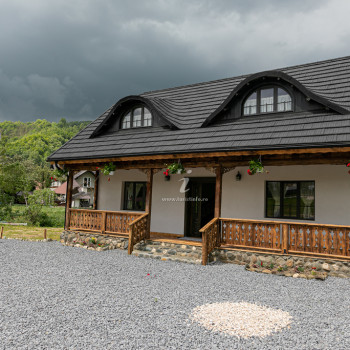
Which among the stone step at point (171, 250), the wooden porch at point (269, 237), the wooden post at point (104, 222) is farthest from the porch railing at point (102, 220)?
the stone step at point (171, 250)

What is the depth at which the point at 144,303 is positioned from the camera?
16.2 ft

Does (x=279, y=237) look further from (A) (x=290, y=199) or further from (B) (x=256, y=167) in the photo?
(B) (x=256, y=167)

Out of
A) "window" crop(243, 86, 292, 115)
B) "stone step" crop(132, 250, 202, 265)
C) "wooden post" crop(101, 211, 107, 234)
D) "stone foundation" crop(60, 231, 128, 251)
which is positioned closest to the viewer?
"stone step" crop(132, 250, 202, 265)

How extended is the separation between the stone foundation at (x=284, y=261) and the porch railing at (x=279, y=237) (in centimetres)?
14

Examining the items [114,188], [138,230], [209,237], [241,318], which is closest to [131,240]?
[138,230]

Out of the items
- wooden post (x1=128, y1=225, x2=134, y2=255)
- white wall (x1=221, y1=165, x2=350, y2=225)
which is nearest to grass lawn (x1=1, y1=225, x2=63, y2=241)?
wooden post (x1=128, y1=225, x2=134, y2=255)

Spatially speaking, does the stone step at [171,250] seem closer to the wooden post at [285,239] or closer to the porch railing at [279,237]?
the porch railing at [279,237]

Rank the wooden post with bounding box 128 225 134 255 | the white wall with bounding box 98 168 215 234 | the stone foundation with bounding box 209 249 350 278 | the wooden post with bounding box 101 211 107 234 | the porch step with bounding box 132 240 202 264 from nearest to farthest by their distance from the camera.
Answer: the stone foundation with bounding box 209 249 350 278 < the porch step with bounding box 132 240 202 264 < the wooden post with bounding box 128 225 134 255 < the wooden post with bounding box 101 211 107 234 < the white wall with bounding box 98 168 215 234

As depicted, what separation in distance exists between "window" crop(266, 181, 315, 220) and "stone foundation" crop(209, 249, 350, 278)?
1787mm

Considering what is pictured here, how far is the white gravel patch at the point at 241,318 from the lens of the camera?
3.89 meters

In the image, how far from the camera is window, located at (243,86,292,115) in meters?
9.31

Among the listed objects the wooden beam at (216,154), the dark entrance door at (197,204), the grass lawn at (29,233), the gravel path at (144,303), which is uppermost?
the wooden beam at (216,154)

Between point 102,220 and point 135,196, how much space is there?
6.77 ft

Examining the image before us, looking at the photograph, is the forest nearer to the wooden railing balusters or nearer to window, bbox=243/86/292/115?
window, bbox=243/86/292/115
